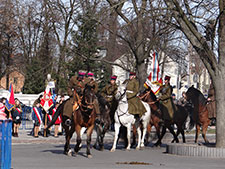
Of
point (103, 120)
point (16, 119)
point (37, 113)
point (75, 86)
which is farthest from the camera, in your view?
point (37, 113)

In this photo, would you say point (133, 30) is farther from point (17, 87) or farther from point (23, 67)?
point (17, 87)

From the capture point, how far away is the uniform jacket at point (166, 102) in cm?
2019

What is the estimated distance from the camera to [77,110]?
1582cm

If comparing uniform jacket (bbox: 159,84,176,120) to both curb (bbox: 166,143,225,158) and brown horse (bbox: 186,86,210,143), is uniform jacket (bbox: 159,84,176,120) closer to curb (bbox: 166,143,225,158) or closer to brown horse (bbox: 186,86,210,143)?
brown horse (bbox: 186,86,210,143)

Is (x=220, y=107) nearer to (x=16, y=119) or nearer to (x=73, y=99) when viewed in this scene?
(x=73, y=99)

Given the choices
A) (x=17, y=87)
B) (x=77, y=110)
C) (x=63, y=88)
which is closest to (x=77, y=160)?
(x=77, y=110)

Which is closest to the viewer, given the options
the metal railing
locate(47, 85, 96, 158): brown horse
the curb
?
the metal railing

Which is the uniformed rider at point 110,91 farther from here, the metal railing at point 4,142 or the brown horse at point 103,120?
the metal railing at point 4,142

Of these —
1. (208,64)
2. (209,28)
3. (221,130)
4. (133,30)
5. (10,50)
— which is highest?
(10,50)

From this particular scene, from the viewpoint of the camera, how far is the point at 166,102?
20250mm

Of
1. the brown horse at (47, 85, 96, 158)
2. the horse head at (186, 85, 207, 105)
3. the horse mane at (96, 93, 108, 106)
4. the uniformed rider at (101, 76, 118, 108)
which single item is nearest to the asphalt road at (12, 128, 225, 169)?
the brown horse at (47, 85, 96, 158)

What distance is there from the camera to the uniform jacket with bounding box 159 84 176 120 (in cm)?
2019

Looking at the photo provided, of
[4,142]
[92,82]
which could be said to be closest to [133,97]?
[92,82]

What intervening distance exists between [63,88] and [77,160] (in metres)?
34.8
